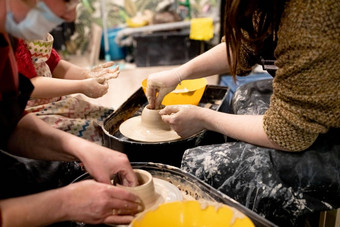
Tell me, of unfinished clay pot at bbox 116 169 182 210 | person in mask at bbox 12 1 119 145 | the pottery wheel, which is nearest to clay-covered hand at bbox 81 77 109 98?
person in mask at bbox 12 1 119 145

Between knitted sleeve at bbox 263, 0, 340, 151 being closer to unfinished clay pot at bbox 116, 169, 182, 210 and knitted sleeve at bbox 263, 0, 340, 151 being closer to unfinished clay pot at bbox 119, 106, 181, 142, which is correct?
unfinished clay pot at bbox 116, 169, 182, 210

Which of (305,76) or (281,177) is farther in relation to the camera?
(281,177)

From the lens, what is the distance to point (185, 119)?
4.65 ft

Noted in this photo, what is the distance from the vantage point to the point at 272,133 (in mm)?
1187

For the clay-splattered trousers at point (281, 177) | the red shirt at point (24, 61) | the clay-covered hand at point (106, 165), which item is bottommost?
the clay-splattered trousers at point (281, 177)

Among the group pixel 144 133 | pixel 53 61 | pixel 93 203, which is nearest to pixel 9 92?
pixel 93 203

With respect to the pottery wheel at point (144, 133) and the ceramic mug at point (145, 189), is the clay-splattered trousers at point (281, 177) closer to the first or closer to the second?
the ceramic mug at point (145, 189)

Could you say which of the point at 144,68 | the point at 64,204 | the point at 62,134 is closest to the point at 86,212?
the point at 64,204

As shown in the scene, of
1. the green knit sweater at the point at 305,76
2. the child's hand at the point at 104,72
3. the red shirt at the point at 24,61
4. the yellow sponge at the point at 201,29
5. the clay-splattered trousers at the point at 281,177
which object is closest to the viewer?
the green knit sweater at the point at 305,76

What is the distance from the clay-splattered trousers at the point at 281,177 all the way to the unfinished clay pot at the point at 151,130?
400 mm

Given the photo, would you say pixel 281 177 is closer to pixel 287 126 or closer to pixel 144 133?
pixel 287 126

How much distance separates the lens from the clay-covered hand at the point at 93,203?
930 mm

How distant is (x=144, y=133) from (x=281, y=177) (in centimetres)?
71

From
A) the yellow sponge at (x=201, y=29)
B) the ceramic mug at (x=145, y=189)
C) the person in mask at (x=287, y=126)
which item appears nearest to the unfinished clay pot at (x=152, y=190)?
the ceramic mug at (x=145, y=189)
